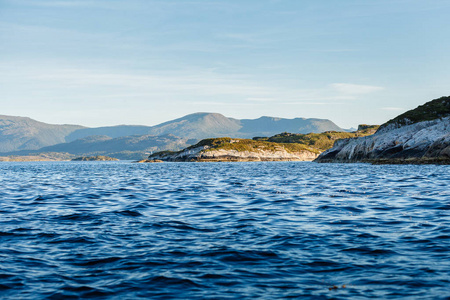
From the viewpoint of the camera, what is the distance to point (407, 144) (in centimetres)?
9069

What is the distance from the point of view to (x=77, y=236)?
15.1 metres

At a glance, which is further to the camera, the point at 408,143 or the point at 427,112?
the point at 427,112

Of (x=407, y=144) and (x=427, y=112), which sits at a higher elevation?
(x=427, y=112)

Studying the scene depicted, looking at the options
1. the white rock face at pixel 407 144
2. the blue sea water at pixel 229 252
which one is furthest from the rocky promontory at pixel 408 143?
the blue sea water at pixel 229 252

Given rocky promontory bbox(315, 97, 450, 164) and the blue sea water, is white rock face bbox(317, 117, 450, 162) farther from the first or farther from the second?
the blue sea water

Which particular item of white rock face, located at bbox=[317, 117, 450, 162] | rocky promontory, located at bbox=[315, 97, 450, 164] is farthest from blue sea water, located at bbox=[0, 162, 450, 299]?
white rock face, located at bbox=[317, 117, 450, 162]

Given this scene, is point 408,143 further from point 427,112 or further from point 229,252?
point 229,252

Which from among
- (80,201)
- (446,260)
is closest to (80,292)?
(446,260)

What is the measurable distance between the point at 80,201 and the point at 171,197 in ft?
20.0

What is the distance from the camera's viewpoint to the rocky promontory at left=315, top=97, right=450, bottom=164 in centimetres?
8131

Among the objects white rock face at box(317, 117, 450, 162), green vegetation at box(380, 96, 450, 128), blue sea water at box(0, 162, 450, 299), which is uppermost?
green vegetation at box(380, 96, 450, 128)

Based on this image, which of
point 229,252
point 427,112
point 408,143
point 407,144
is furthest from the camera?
point 427,112

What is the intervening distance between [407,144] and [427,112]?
4589 cm

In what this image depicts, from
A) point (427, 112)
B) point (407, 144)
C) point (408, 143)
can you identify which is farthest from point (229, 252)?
point (427, 112)
